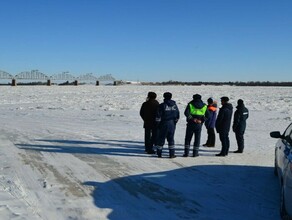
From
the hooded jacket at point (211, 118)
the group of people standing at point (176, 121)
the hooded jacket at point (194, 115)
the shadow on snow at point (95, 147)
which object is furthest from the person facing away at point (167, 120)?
the hooded jacket at point (211, 118)

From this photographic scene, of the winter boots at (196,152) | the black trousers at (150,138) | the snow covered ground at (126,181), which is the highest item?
the black trousers at (150,138)

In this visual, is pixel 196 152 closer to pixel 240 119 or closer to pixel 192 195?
pixel 240 119

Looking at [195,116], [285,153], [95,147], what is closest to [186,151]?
[195,116]

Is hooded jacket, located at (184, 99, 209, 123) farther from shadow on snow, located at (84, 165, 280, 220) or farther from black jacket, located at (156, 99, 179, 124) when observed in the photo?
shadow on snow, located at (84, 165, 280, 220)

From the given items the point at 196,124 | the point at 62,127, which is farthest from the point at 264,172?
the point at 62,127

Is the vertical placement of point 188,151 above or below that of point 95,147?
above

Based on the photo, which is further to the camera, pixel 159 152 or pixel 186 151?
pixel 186 151

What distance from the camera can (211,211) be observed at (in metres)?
6.18

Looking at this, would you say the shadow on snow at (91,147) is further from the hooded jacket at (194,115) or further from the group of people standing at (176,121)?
the hooded jacket at (194,115)

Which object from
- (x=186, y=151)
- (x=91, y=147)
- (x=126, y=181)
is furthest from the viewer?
(x=91, y=147)

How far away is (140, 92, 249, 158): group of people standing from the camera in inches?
404

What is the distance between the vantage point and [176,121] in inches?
411

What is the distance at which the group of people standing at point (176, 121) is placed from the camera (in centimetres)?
1027

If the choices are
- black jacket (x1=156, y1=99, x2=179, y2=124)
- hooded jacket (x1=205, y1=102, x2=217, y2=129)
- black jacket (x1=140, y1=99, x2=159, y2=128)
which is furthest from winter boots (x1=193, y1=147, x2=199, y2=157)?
hooded jacket (x1=205, y1=102, x2=217, y2=129)
